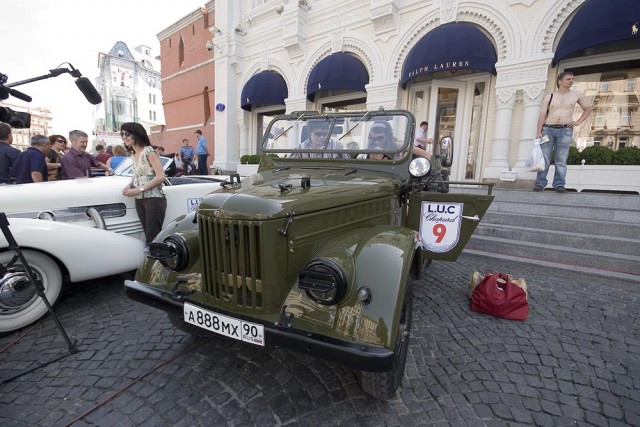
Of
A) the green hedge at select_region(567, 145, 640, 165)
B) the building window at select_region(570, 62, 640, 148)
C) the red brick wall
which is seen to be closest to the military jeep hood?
the green hedge at select_region(567, 145, 640, 165)

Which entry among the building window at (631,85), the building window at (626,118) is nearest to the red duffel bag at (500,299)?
the building window at (626,118)

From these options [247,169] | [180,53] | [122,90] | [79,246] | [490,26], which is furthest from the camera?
[122,90]

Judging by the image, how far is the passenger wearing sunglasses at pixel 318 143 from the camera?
3230 mm

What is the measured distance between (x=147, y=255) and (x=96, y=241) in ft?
3.91

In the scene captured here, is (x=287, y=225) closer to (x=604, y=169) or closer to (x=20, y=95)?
(x=20, y=95)

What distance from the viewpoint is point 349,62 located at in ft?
30.1

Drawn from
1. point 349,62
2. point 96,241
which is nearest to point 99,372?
point 96,241

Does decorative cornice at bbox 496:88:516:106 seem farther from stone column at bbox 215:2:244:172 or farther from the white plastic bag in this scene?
stone column at bbox 215:2:244:172

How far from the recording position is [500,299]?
120 inches

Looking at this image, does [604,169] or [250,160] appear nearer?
[604,169]

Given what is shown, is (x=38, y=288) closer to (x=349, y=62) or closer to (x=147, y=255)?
(x=147, y=255)

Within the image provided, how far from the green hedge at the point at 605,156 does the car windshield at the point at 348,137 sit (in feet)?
17.6

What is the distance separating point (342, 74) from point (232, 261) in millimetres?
8430

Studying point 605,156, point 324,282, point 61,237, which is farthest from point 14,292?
point 605,156
